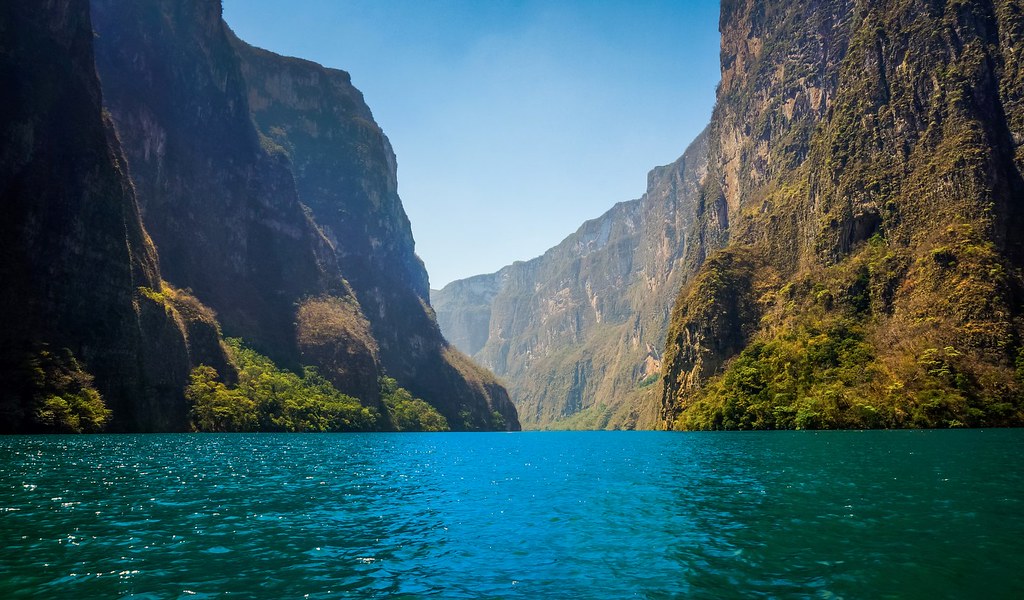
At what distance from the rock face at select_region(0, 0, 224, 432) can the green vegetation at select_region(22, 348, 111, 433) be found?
0.66 m

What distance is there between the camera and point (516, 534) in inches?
944

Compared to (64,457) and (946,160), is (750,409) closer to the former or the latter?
(946,160)

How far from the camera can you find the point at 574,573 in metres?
18.0

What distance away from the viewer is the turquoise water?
16094 mm

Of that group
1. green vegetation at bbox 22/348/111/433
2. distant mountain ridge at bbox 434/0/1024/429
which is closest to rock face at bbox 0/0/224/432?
green vegetation at bbox 22/348/111/433

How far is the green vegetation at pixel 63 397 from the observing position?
86.8 m

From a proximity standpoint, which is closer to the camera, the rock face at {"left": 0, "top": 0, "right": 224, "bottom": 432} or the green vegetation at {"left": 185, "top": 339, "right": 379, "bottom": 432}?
the rock face at {"left": 0, "top": 0, "right": 224, "bottom": 432}

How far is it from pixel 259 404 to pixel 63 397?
69798mm

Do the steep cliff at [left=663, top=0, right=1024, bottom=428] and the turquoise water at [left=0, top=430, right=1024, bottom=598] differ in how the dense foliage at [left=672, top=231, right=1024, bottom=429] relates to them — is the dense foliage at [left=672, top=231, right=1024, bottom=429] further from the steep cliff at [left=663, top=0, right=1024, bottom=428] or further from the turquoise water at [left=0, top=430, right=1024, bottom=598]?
the turquoise water at [left=0, top=430, right=1024, bottom=598]

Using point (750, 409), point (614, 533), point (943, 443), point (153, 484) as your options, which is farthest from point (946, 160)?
point (153, 484)

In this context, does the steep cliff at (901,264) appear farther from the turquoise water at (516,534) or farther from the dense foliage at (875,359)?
the turquoise water at (516,534)

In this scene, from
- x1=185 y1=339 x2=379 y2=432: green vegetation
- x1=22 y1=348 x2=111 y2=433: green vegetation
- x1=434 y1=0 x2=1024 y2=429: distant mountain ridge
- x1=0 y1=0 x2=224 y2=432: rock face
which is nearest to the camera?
x1=22 y1=348 x2=111 y2=433: green vegetation

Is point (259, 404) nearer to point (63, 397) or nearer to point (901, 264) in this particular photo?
point (63, 397)

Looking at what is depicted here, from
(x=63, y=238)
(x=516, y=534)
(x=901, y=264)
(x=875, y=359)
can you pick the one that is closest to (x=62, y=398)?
(x=63, y=238)
